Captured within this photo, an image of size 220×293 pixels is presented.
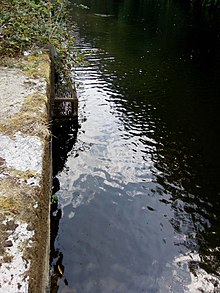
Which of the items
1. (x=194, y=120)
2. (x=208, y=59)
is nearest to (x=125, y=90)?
(x=194, y=120)

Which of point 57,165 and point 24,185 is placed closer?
point 24,185

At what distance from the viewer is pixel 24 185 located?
3146mm

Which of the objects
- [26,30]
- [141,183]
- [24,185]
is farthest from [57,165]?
[24,185]

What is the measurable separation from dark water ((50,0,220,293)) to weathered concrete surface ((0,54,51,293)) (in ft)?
6.80

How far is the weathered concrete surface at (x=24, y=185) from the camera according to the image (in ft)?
7.77

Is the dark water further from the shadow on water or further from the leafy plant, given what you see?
the leafy plant

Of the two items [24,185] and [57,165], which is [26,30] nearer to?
[57,165]

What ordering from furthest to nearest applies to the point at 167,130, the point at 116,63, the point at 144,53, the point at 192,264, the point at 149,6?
the point at 149,6
the point at 144,53
the point at 116,63
the point at 167,130
the point at 192,264

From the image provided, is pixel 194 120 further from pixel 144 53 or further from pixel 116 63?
pixel 144 53

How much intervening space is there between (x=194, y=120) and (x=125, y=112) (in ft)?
6.81

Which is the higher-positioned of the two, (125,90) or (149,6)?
(149,6)

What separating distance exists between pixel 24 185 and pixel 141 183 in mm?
4158

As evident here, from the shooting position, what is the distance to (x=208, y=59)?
56.0ft

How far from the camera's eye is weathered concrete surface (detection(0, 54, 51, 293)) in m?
2.37
